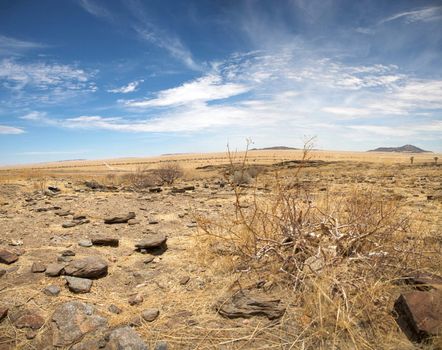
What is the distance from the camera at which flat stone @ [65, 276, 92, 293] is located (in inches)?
132

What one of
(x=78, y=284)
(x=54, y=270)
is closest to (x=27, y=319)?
(x=78, y=284)

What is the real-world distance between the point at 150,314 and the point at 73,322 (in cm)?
64

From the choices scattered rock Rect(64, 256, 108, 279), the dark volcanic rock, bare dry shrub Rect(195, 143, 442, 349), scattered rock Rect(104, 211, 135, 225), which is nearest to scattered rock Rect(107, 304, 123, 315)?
scattered rock Rect(64, 256, 108, 279)

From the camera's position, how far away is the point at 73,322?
273cm

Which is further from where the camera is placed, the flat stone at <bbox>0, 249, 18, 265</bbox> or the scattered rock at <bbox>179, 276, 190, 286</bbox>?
the flat stone at <bbox>0, 249, 18, 265</bbox>

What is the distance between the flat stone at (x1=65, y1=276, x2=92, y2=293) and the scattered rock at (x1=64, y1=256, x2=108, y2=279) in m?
0.11

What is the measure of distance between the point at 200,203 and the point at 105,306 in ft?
18.2

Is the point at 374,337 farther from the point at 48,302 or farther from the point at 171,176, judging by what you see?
the point at 171,176

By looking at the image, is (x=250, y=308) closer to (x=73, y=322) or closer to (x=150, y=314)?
(x=150, y=314)

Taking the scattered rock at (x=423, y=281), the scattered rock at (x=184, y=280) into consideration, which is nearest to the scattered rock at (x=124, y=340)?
the scattered rock at (x=184, y=280)

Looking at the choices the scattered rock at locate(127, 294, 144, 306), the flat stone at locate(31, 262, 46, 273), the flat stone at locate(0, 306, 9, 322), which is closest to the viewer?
the flat stone at locate(0, 306, 9, 322)

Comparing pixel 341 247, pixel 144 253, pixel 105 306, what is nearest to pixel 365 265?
pixel 341 247

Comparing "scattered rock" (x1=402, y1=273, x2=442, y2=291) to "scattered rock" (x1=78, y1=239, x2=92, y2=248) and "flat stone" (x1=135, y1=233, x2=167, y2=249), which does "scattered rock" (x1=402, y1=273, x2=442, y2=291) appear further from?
"scattered rock" (x1=78, y1=239, x2=92, y2=248)

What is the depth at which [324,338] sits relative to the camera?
2.40 meters
